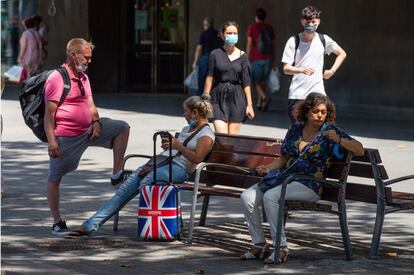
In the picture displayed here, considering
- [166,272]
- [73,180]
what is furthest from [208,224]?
[73,180]

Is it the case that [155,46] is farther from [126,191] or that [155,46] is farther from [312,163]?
[312,163]

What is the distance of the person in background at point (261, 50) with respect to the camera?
22094 millimetres

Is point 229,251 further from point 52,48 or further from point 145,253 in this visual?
point 52,48

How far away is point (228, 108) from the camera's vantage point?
463 inches

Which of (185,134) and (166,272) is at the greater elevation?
(185,134)

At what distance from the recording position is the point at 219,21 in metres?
24.7

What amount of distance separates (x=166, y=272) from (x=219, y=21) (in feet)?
56.4

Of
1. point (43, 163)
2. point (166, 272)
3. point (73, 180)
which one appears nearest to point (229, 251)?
point (166, 272)

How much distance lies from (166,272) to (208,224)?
2171 mm

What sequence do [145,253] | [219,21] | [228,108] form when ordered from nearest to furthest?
[145,253] < [228,108] < [219,21]

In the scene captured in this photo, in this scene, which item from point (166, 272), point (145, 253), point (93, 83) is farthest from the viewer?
point (93, 83)

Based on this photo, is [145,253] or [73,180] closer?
[145,253]

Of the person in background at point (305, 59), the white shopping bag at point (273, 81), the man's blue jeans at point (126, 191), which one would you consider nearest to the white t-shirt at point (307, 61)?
the person in background at point (305, 59)

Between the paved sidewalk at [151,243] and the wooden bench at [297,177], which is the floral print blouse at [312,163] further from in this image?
the paved sidewalk at [151,243]
